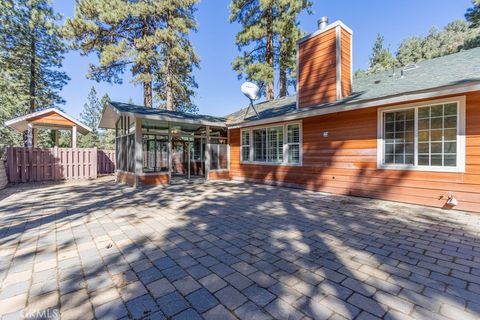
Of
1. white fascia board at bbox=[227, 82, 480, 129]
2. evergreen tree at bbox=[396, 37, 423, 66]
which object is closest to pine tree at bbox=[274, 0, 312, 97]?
white fascia board at bbox=[227, 82, 480, 129]

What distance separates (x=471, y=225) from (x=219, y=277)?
4340 mm

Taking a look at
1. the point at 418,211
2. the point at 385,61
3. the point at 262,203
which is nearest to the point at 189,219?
the point at 262,203

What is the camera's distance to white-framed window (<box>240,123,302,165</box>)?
765 cm

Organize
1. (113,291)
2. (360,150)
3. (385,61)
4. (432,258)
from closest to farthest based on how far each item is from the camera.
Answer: (113,291), (432,258), (360,150), (385,61)

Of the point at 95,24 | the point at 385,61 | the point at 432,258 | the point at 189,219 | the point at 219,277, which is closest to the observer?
the point at 219,277

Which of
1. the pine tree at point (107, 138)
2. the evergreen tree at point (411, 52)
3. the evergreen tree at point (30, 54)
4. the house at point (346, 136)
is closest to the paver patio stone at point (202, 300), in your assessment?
the house at point (346, 136)

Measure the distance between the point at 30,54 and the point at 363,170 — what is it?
20.6 meters

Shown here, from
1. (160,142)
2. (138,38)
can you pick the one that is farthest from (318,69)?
(138,38)

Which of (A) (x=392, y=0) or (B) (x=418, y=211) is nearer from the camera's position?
(B) (x=418, y=211)

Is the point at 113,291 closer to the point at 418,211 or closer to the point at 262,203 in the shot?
the point at 262,203

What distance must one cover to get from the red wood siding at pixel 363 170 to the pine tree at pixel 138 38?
982 centimetres

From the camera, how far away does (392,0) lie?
35.6 ft

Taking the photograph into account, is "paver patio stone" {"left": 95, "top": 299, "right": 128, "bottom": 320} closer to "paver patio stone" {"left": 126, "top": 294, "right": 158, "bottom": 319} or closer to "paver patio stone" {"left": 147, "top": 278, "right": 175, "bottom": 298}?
"paver patio stone" {"left": 126, "top": 294, "right": 158, "bottom": 319}

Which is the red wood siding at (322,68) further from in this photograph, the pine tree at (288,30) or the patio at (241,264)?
the pine tree at (288,30)
